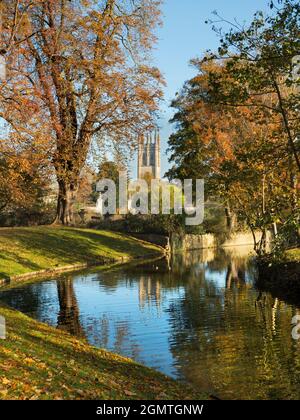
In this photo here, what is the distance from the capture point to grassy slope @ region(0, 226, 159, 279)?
110 ft

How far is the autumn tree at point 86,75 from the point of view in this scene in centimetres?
4150

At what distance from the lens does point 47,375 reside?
9.96 meters

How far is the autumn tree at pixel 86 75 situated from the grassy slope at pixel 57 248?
492 cm

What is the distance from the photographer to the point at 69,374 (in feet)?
34.3

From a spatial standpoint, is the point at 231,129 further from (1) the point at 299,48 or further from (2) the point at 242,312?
(1) the point at 299,48

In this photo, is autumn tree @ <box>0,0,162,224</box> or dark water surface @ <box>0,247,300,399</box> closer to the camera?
dark water surface @ <box>0,247,300,399</box>

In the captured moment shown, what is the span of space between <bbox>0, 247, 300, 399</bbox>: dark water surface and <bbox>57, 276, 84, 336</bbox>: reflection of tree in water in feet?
0.12

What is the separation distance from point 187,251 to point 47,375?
150 feet

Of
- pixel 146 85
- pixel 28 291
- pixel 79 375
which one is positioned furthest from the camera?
pixel 146 85

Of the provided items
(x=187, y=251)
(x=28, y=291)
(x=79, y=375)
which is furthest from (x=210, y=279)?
(x=187, y=251)

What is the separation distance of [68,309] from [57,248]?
19024mm
